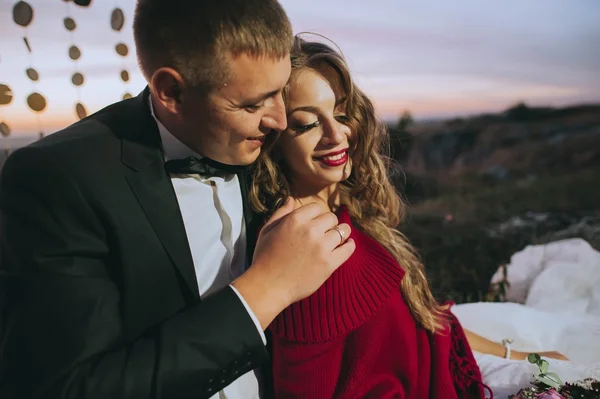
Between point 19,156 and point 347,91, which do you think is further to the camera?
point 347,91

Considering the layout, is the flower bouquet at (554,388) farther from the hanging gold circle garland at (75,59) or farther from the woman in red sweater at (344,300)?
the hanging gold circle garland at (75,59)

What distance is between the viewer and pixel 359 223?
1974 mm

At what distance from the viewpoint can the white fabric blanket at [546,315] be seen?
7.30 feet

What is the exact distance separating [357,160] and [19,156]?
104 centimetres

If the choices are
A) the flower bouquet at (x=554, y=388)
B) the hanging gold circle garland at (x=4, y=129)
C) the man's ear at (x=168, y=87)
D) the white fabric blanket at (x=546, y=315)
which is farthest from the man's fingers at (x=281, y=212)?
the hanging gold circle garland at (x=4, y=129)

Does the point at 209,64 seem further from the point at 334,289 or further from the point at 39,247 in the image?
the point at 334,289

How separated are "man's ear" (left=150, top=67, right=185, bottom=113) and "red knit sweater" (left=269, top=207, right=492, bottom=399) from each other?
66cm

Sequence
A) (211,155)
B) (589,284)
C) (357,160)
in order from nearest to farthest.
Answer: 1. (211,155)
2. (357,160)
3. (589,284)

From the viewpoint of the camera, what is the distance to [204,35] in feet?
4.12

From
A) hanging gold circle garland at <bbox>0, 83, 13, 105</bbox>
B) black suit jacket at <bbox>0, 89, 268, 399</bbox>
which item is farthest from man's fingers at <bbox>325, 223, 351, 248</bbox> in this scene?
hanging gold circle garland at <bbox>0, 83, 13, 105</bbox>

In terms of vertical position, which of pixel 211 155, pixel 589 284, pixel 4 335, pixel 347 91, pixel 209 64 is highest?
pixel 209 64

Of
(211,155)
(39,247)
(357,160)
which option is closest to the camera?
(39,247)

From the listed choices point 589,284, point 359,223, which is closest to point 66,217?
point 359,223

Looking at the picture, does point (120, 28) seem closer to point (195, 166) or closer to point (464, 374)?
point (195, 166)
